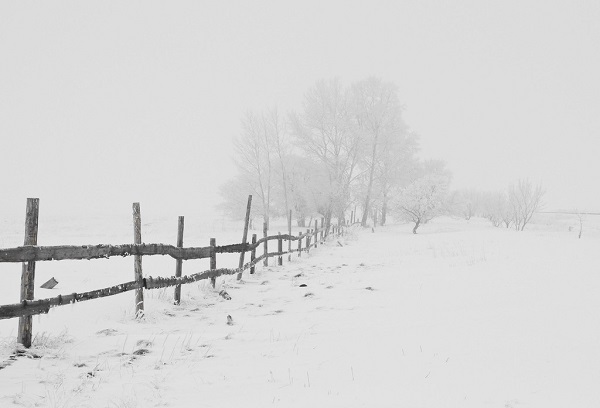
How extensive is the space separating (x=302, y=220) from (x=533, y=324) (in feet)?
97.3

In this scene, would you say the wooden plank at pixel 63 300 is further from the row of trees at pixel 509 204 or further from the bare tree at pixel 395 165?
the row of trees at pixel 509 204

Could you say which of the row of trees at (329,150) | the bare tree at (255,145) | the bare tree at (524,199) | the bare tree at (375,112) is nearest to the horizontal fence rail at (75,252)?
the row of trees at (329,150)

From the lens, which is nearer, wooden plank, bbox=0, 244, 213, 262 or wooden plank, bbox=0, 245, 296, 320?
wooden plank, bbox=0, 245, 296, 320

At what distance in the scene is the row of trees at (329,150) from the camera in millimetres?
28188

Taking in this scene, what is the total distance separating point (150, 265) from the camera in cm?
1052

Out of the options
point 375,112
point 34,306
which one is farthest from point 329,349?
point 375,112

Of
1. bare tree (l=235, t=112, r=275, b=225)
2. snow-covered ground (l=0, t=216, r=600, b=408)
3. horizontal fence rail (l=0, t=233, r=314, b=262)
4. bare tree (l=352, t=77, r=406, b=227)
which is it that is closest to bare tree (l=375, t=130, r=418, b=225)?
bare tree (l=352, t=77, r=406, b=227)

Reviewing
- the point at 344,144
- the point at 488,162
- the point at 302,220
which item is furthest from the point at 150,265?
the point at 488,162

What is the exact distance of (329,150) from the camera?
28453 mm

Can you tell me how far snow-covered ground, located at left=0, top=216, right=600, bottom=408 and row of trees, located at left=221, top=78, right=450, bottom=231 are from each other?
Result: 68.2ft

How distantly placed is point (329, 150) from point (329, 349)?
83.9ft

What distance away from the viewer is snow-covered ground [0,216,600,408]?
103 inches

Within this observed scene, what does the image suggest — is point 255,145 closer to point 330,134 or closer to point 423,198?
point 330,134

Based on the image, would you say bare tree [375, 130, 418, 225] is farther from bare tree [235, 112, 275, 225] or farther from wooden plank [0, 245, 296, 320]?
wooden plank [0, 245, 296, 320]
